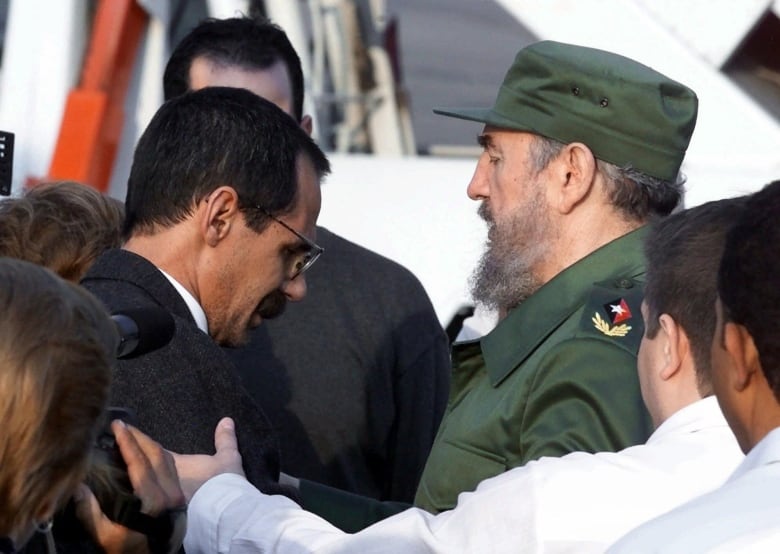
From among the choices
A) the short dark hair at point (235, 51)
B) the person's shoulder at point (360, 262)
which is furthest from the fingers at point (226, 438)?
the short dark hair at point (235, 51)

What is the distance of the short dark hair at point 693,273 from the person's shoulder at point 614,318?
36 centimetres

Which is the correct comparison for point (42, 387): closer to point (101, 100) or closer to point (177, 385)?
point (177, 385)

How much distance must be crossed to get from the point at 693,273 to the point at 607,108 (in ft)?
Answer: 2.83

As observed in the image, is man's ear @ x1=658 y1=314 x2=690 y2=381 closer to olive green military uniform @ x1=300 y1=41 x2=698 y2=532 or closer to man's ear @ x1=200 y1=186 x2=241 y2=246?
olive green military uniform @ x1=300 y1=41 x2=698 y2=532

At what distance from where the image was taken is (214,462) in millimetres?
2498

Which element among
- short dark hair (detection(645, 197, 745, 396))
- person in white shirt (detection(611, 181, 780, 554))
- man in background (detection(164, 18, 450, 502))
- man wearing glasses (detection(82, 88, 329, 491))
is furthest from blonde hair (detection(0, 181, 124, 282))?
person in white shirt (detection(611, 181, 780, 554))

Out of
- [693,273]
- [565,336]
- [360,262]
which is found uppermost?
[693,273]

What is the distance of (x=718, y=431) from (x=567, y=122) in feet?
3.36

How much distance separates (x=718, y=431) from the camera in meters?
2.22

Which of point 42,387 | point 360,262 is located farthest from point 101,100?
point 42,387

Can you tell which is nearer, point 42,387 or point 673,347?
point 42,387

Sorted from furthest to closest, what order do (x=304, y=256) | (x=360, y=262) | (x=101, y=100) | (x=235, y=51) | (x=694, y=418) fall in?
(x=101, y=100) < (x=235, y=51) < (x=360, y=262) < (x=304, y=256) < (x=694, y=418)

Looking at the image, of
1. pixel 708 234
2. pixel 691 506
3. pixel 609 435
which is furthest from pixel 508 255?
pixel 691 506

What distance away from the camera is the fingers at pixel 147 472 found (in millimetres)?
2129
